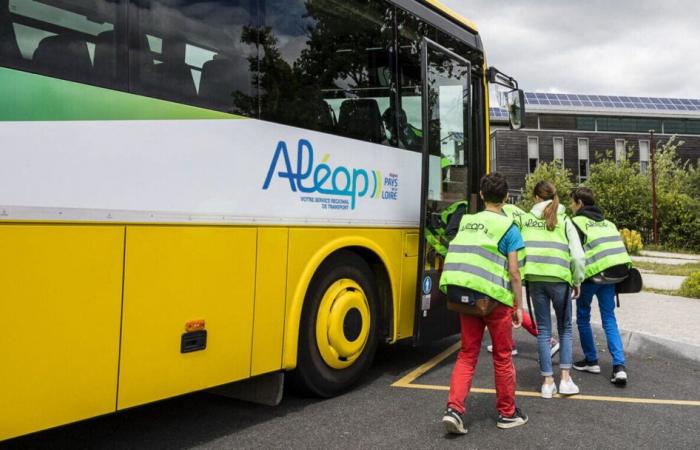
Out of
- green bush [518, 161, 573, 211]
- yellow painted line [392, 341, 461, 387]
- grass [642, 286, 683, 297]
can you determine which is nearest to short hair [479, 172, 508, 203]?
yellow painted line [392, 341, 461, 387]

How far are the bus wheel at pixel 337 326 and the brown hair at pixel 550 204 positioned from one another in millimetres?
1560

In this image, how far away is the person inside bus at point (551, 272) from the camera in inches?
209

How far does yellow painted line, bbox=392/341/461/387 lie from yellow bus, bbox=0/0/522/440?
1.38ft

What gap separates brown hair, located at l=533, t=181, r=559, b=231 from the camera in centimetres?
534

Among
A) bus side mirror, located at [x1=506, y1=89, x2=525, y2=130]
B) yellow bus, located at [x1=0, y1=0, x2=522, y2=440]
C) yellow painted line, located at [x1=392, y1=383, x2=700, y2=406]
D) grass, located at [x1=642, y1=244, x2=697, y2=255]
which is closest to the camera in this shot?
yellow bus, located at [x1=0, y1=0, x2=522, y2=440]

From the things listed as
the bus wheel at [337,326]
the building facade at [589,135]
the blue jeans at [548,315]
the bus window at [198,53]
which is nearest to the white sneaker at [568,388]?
the blue jeans at [548,315]

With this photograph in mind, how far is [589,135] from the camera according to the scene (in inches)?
2105

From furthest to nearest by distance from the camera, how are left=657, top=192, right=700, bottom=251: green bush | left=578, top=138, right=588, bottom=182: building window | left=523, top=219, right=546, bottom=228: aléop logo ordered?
left=578, top=138, right=588, bottom=182: building window < left=657, top=192, right=700, bottom=251: green bush < left=523, top=219, right=546, bottom=228: aléop logo

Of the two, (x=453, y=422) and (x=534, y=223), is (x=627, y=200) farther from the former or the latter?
(x=453, y=422)

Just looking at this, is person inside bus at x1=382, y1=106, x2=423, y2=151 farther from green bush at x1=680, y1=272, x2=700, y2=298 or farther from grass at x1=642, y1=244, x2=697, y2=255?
grass at x1=642, y1=244, x2=697, y2=255

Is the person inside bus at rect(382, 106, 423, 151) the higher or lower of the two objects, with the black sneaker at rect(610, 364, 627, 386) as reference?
higher

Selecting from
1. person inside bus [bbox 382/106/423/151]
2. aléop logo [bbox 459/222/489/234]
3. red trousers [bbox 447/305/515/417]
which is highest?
person inside bus [bbox 382/106/423/151]

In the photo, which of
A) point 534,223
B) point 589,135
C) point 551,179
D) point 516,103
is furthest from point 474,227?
point 589,135

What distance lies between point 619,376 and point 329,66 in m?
3.74
